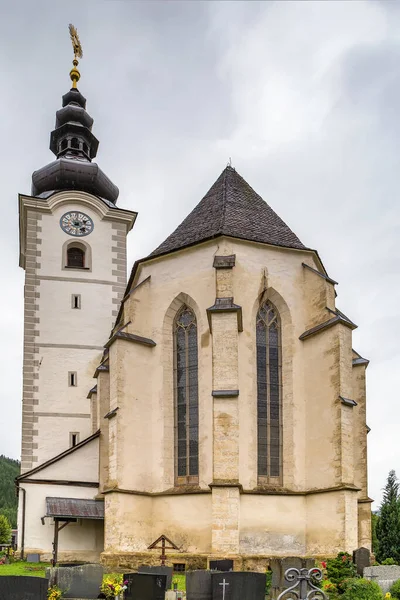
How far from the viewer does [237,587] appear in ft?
45.6

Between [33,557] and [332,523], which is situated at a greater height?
[332,523]

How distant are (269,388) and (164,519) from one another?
190 inches

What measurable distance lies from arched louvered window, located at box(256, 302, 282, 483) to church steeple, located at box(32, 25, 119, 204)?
52.1ft

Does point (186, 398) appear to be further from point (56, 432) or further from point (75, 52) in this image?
point (75, 52)

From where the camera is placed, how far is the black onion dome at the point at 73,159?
115 feet

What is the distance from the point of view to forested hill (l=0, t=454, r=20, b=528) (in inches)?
3184

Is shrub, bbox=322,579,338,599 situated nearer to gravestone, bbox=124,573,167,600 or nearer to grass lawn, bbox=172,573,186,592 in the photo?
grass lawn, bbox=172,573,186,592

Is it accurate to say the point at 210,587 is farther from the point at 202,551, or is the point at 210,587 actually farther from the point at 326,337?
the point at 326,337

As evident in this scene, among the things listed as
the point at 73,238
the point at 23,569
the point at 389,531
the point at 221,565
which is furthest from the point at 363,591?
the point at 73,238

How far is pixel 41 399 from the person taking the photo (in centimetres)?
3073

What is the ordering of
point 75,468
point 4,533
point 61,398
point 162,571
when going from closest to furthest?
point 162,571 → point 75,468 → point 61,398 → point 4,533

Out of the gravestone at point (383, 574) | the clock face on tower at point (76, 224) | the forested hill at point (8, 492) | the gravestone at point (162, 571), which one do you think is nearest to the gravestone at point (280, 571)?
the gravestone at point (383, 574)

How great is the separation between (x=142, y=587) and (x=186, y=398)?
848 cm

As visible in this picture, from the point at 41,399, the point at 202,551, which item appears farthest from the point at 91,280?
the point at 202,551
